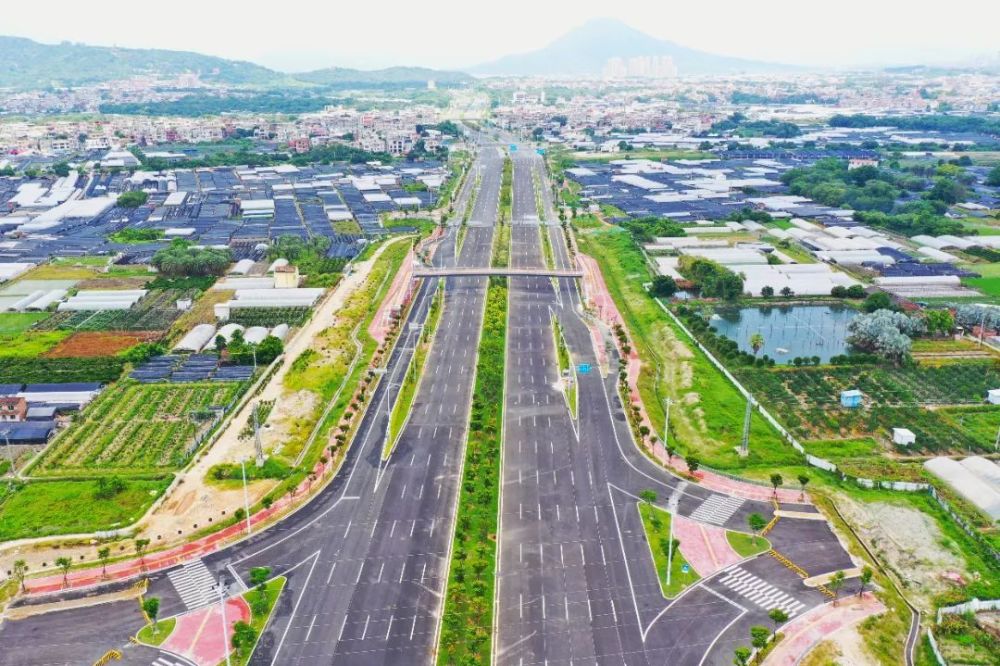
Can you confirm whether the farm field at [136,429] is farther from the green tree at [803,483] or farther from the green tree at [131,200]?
the green tree at [131,200]

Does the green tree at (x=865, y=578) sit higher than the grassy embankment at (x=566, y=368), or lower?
→ higher

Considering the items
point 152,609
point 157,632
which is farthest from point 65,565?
point 157,632

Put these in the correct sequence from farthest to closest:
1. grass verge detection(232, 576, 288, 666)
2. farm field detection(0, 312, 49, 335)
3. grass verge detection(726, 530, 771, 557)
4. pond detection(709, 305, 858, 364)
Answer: farm field detection(0, 312, 49, 335) < pond detection(709, 305, 858, 364) < grass verge detection(726, 530, 771, 557) < grass verge detection(232, 576, 288, 666)

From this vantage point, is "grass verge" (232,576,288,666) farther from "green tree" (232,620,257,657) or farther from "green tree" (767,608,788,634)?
"green tree" (767,608,788,634)

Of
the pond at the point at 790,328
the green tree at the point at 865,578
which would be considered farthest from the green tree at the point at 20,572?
the pond at the point at 790,328

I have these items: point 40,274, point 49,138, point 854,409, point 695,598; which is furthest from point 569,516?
point 49,138

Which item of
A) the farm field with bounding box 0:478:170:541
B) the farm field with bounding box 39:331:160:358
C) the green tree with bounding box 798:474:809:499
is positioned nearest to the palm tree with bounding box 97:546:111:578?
the farm field with bounding box 0:478:170:541

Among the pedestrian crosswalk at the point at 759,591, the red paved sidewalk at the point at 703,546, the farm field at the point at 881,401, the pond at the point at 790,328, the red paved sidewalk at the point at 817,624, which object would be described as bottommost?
the pond at the point at 790,328
